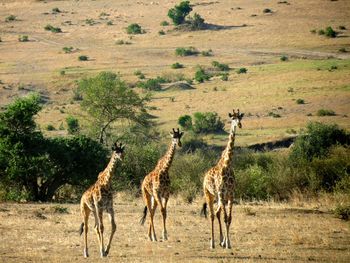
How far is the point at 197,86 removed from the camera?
2862 inches

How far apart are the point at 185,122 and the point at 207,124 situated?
242 cm

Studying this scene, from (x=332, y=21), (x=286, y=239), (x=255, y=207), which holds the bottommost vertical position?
(x=332, y=21)

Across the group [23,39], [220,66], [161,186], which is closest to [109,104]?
[161,186]

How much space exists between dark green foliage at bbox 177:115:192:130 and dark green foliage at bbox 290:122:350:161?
56.4 ft

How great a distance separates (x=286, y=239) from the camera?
64.6 feet

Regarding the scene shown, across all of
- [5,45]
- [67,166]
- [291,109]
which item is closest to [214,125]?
[291,109]

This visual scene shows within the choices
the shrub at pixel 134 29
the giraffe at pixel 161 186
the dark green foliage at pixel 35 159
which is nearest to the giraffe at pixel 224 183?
the giraffe at pixel 161 186

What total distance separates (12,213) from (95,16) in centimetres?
8933

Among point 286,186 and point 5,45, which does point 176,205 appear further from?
point 5,45

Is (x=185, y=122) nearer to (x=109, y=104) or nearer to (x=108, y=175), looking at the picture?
(x=109, y=104)

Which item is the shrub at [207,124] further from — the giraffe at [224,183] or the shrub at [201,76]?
the giraffe at [224,183]

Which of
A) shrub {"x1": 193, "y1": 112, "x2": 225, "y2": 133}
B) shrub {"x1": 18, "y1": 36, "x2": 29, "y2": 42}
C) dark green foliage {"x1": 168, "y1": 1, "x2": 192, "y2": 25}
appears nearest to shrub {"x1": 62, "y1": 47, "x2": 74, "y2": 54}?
shrub {"x1": 18, "y1": 36, "x2": 29, "y2": 42}

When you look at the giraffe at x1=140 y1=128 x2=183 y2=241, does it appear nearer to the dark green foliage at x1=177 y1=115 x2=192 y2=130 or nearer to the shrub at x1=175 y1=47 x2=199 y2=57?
the dark green foliage at x1=177 y1=115 x2=192 y2=130

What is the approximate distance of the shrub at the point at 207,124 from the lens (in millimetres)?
53750
